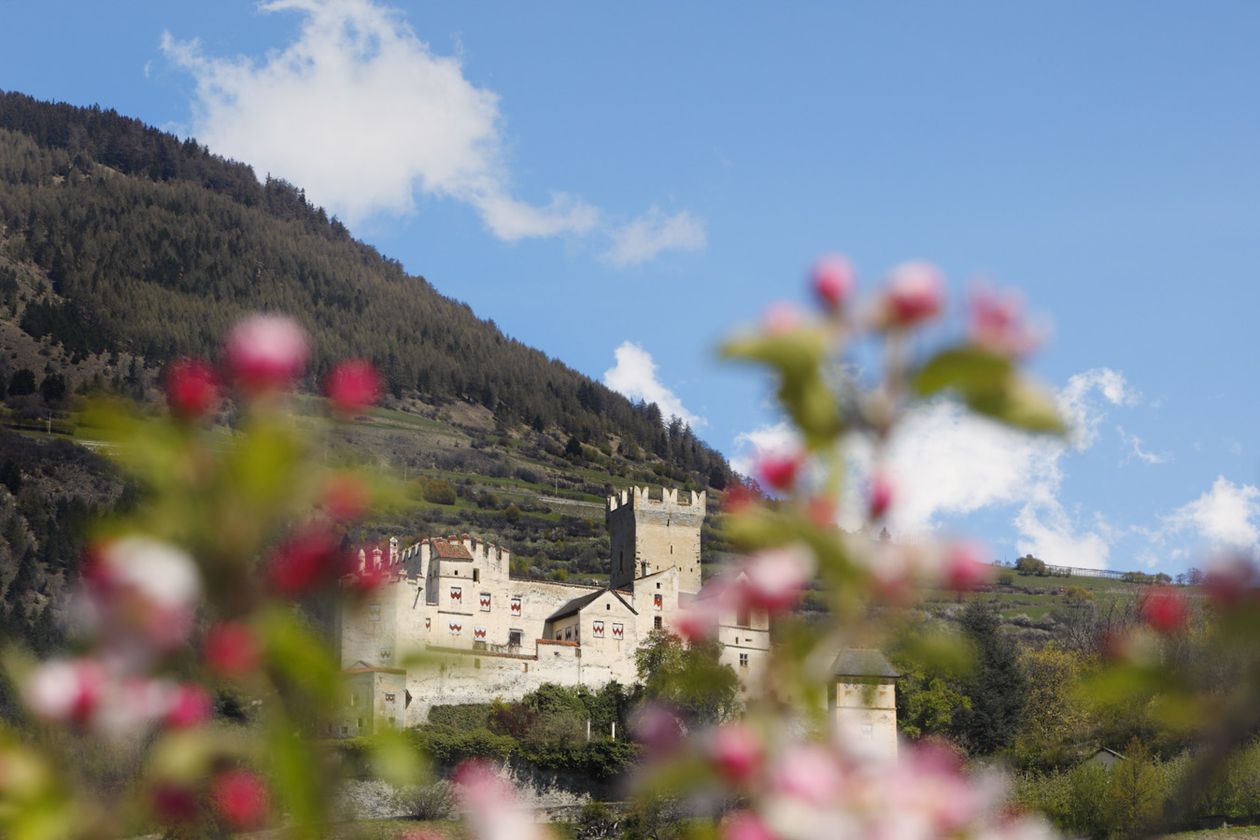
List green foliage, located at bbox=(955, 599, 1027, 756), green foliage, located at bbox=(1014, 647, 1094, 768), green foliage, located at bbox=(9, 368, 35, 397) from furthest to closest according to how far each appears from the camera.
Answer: green foliage, located at bbox=(9, 368, 35, 397) < green foliage, located at bbox=(955, 599, 1027, 756) < green foliage, located at bbox=(1014, 647, 1094, 768)

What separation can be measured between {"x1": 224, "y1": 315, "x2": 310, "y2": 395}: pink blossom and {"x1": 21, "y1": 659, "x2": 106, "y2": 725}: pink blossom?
1.32ft

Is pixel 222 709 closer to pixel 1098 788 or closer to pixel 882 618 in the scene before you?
pixel 882 618

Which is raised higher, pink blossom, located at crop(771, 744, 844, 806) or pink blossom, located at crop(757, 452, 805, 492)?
pink blossom, located at crop(757, 452, 805, 492)

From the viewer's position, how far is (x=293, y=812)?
1.94m

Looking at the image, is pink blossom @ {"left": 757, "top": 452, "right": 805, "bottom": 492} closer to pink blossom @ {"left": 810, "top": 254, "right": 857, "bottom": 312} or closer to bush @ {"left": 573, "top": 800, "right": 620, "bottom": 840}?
pink blossom @ {"left": 810, "top": 254, "right": 857, "bottom": 312}

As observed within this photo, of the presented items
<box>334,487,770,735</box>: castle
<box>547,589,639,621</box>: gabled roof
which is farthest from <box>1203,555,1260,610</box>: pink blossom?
<box>547,589,639,621</box>: gabled roof

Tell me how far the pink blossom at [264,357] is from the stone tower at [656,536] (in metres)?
73.0

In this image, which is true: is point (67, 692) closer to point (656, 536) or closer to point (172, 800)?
point (172, 800)

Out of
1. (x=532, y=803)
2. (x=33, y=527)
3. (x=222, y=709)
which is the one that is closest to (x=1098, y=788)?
(x=532, y=803)

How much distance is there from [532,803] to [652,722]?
169ft

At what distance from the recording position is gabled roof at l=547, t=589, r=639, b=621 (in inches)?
2435

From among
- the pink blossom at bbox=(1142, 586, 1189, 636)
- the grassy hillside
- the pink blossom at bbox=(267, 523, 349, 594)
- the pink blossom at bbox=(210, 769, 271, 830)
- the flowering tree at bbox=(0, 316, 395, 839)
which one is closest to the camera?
the flowering tree at bbox=(0, 316, 395, 839)

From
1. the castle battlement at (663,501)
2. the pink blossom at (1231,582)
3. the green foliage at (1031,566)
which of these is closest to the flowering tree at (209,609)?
the pink blossom at (1231,582)

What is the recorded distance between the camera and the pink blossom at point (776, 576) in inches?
75.8
